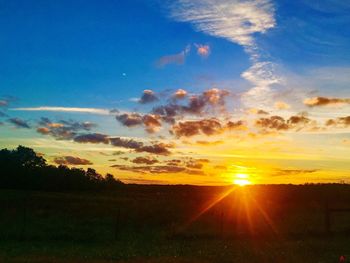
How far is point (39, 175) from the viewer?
12512 centimetres

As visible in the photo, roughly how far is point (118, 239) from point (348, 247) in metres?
14.8

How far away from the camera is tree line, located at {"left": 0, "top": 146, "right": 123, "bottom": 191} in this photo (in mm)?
122500

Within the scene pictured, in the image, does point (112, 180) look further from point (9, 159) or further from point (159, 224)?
point (159, 224)

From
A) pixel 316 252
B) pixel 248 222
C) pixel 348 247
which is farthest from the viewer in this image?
pixel 248 222

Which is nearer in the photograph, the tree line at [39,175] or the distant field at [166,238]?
the distant field at [166,238]

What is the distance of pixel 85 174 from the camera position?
138 m

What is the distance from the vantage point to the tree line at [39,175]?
402 ft

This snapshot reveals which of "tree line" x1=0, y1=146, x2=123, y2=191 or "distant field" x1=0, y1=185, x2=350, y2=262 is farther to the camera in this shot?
"tree line" x1=0, y1=146, x2=123, y2=191

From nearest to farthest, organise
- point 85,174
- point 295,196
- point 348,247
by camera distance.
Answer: point 348,247
point 295,196
point 85,174

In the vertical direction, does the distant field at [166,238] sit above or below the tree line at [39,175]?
below

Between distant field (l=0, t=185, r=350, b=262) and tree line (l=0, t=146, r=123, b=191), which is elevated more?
tree line (l=0, t=146, r=123, b=191)

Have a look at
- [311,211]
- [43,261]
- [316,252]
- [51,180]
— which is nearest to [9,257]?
[43,261]

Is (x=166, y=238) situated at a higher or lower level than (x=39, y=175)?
lower

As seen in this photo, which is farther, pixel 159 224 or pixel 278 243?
pixel 159 224
